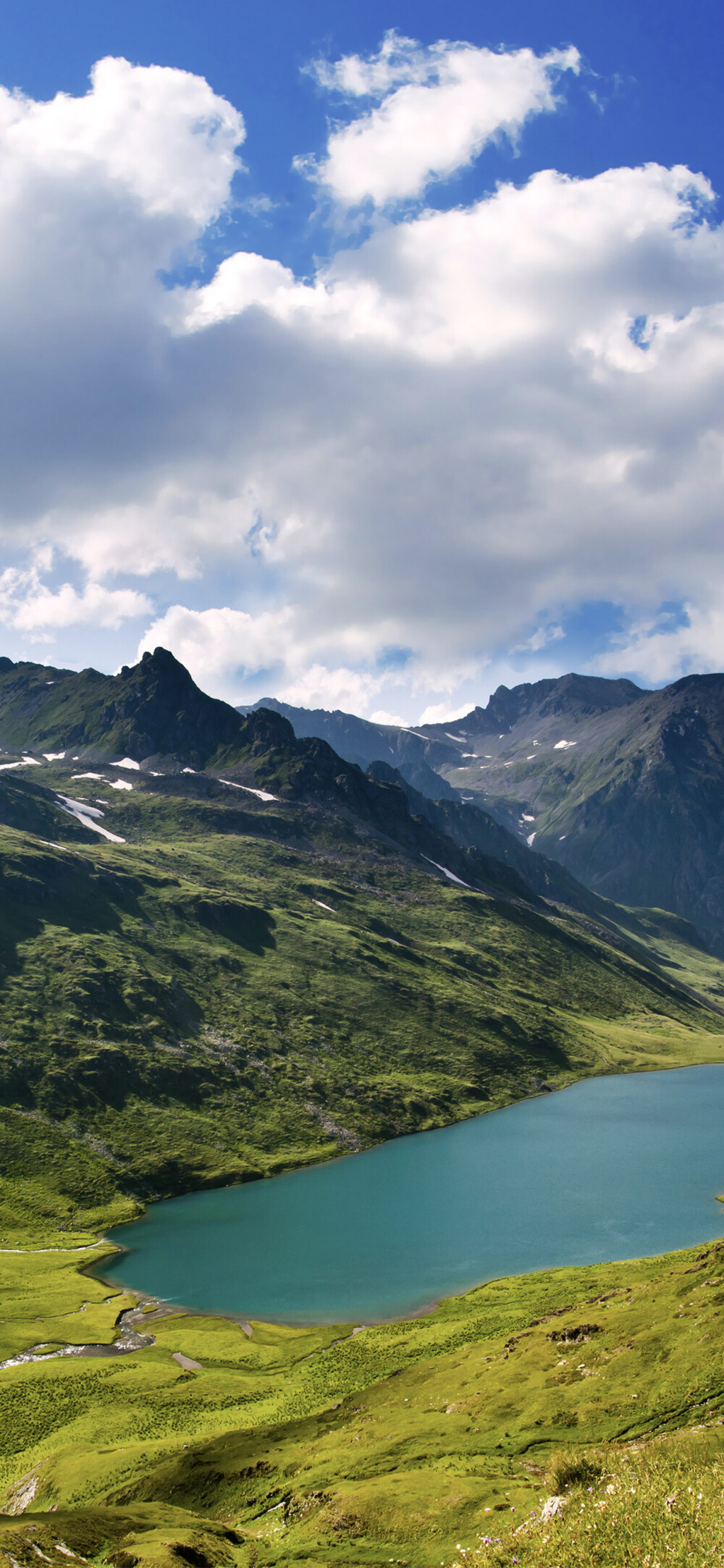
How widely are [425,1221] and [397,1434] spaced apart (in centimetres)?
6721

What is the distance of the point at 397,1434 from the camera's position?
4062cm

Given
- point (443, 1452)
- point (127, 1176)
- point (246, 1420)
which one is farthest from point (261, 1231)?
point (443, 1452)

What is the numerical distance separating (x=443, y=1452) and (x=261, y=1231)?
7222 cm

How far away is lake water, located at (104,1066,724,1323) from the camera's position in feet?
274

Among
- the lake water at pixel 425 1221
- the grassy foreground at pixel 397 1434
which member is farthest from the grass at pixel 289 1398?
the lake water at pixel 425 1221

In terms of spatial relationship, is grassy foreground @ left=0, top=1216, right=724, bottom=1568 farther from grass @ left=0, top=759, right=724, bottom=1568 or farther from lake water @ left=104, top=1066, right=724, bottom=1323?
lake water @ left=104, top=1066, right=724, bottom=1323

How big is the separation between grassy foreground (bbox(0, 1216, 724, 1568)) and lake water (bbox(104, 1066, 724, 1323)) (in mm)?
11026

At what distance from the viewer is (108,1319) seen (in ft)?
246

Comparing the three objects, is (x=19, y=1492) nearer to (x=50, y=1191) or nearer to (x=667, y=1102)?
(x=50, y=1191)

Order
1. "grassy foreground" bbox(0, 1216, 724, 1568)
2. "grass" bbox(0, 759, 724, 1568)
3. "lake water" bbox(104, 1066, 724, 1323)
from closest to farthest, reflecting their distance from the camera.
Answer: "grassy foreground" bbox(0, 1216, 724, 1568) → "grass" bbox(0, 759, 724, 1568) → "lake water" bbox(104, 1066, 724, 1323)

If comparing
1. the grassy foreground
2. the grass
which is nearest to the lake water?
the grass

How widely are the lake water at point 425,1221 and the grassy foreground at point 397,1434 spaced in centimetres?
1103

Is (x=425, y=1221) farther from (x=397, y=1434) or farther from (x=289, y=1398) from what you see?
(x=397, y=1434)

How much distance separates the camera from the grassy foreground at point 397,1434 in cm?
2533
